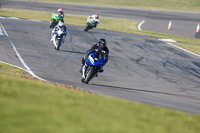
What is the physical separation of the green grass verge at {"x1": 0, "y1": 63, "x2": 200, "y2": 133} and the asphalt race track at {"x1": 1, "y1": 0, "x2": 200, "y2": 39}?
93.4ft

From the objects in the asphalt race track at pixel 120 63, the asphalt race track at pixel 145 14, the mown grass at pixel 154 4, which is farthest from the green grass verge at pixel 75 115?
the mown grass at pixel 154 4

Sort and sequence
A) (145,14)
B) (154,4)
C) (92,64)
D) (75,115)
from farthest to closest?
(154,4) → (145,14) → (92,64) → (75,115)

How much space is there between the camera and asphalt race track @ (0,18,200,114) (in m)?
13.7

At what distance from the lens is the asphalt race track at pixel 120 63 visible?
13703 millimetres

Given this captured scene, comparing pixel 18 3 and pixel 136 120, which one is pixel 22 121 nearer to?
pixel 136 120

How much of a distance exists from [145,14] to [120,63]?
2763cm

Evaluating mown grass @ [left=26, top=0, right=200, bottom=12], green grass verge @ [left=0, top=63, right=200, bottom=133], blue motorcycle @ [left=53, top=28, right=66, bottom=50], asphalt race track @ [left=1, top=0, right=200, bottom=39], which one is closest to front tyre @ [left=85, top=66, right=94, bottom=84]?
green grass verge @ [left=0, top=63, right=200, bottom=133]

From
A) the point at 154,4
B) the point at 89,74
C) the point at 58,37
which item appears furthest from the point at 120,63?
the point at 154,4

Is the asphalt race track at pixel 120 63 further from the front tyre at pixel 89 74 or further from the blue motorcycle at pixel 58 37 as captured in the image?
the blue motorcycle at pixel 58 37

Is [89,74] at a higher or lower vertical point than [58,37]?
lower

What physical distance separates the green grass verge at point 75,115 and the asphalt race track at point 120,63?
3.33m

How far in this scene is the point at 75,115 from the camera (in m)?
6.49

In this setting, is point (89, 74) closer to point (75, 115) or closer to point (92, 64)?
point (92, 64)

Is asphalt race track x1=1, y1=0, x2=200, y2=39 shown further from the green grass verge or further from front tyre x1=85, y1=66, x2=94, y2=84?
the green grass verge
